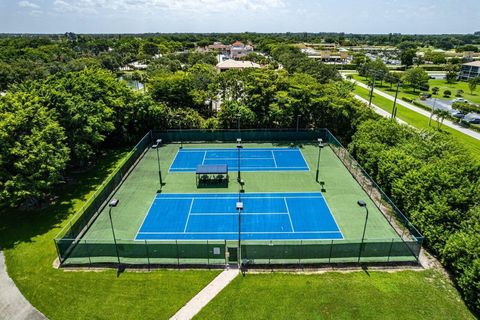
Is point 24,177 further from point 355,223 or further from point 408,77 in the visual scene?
point 408,77

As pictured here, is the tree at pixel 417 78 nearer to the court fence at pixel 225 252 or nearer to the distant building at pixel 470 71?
the distant building at pixel 470 71

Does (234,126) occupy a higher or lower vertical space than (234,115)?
lower

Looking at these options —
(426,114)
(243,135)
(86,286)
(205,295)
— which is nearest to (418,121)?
(426,114)

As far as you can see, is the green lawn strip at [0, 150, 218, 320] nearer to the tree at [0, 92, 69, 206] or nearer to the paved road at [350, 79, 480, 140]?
the tree at [0, 92, 69, 206]

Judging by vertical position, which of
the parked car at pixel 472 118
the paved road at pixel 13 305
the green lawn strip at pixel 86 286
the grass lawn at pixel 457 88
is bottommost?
the paved road at pixel 13 305

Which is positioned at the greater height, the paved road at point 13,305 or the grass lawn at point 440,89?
the grass lawn at point 440,89

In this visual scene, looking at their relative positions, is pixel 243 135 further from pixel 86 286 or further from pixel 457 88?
pixel 457 88

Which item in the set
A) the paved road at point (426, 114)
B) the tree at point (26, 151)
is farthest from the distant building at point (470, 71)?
the tree at point (26, 151)
